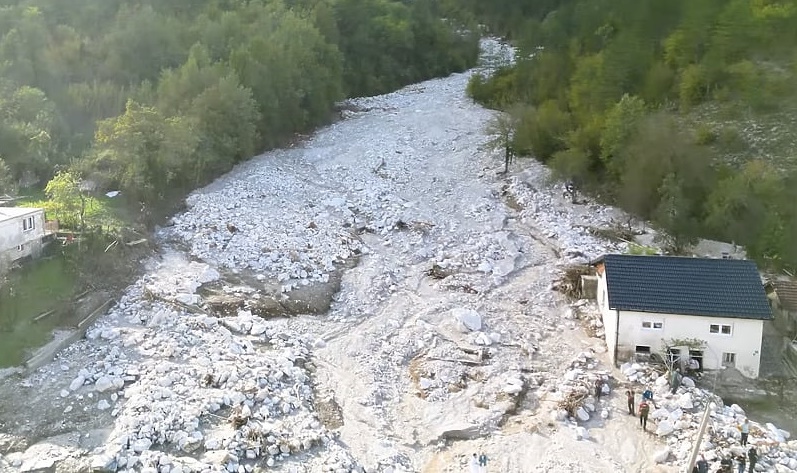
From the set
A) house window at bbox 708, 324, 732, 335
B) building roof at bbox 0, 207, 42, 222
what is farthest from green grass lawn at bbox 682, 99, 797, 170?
building roof at bbox 0, 207, 42, 222

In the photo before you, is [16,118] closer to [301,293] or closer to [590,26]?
[301,293]

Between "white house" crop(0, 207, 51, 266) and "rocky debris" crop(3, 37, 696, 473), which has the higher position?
"white house" crop(0, 207, 51, 266)

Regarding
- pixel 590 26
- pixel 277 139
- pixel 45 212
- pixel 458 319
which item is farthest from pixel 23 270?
pixel 590 26

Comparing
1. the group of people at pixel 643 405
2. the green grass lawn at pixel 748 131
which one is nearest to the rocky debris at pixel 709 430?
the group of people at pixel 643 405

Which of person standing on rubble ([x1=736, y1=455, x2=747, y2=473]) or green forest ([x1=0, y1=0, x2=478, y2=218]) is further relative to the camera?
green forest ([x1=0, y1=0, x2=478, y2=218])

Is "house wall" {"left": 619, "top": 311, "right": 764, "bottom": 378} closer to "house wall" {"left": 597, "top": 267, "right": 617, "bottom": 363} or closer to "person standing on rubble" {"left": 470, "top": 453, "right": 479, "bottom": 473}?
"house wall" {"left": 597, "top": 267, "right": 617, "bottom": 363}

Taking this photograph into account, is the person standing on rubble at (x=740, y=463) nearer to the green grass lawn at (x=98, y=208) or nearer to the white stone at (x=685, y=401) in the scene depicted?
the white stone at (x=685, y=401)
